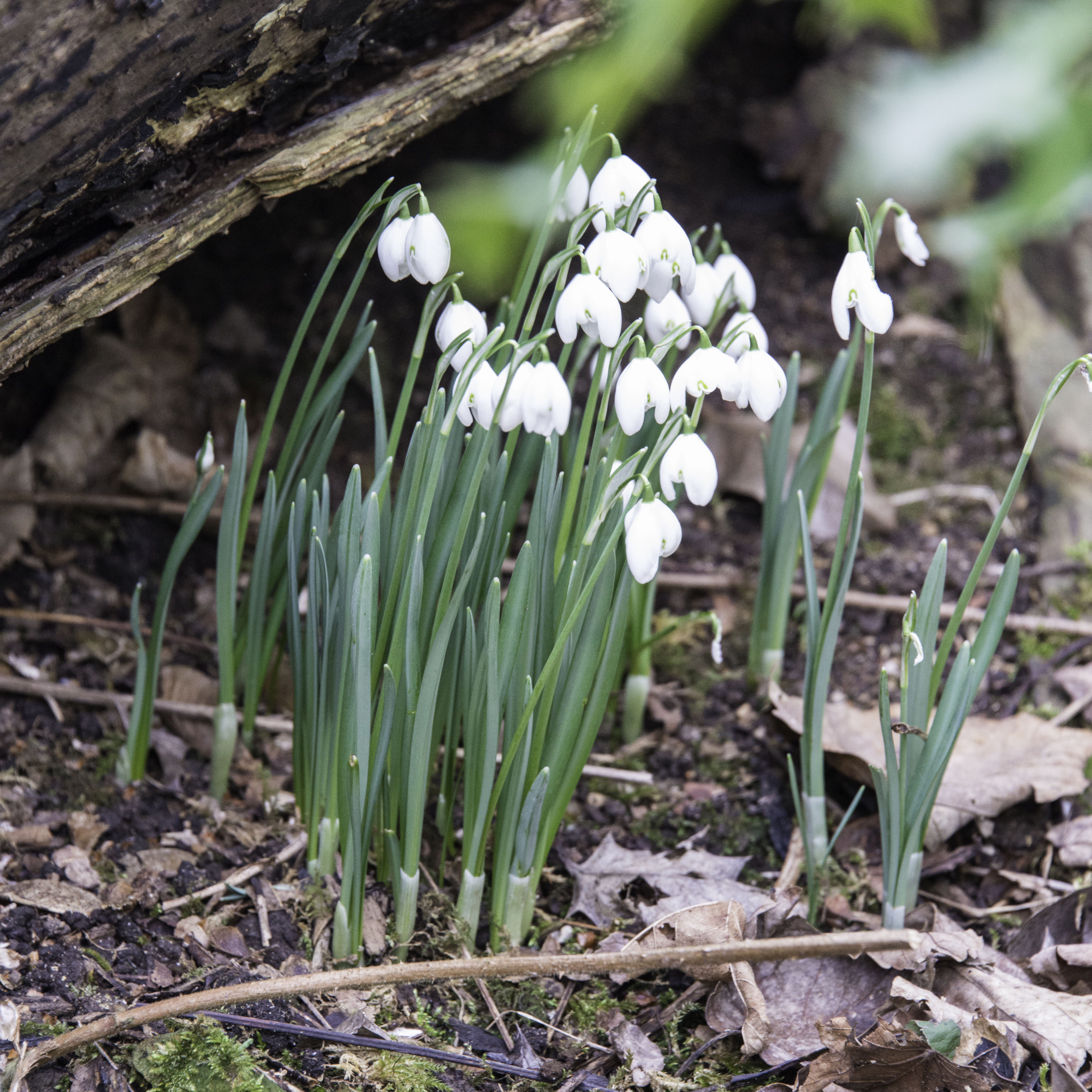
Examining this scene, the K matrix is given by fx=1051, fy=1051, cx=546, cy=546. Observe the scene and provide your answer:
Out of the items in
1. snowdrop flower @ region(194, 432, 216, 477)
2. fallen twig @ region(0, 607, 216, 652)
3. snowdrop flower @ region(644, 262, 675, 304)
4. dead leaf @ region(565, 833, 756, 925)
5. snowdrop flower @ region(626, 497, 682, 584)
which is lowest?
dead leaf @ region(565, 833, 756, 925)

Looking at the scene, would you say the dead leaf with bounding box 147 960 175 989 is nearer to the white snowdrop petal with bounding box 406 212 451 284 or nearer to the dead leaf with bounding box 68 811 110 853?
the dead leaf with bounding box 68 811 110 853

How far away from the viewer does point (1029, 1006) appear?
1.69 metres

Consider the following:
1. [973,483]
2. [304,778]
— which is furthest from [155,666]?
[973,483]

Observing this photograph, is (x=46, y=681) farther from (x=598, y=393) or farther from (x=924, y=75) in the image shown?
(x=924, y=75)

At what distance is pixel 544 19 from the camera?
88.0 inches

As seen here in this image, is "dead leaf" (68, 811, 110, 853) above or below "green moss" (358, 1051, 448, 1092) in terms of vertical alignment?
above

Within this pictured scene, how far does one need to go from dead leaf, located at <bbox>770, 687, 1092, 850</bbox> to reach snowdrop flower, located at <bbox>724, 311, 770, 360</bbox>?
2.53ft

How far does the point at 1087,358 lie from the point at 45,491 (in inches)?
89.7

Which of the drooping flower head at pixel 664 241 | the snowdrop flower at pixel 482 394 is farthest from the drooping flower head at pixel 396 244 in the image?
the drooping flower head at pixel 664 241

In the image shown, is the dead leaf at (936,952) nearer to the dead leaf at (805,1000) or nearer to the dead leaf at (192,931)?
the dead leaf at (805,1000)

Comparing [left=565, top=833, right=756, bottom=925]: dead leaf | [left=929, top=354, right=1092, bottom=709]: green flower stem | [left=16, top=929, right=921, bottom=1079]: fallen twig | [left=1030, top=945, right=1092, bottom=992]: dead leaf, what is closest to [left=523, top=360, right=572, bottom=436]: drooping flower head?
[left=929, top=354, right=1092, bottom=709]: green flower stem

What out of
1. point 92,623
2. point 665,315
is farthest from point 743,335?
point 92,623

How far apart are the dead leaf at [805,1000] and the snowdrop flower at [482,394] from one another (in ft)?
3.34

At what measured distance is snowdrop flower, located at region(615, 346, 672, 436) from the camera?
5.06 ft
